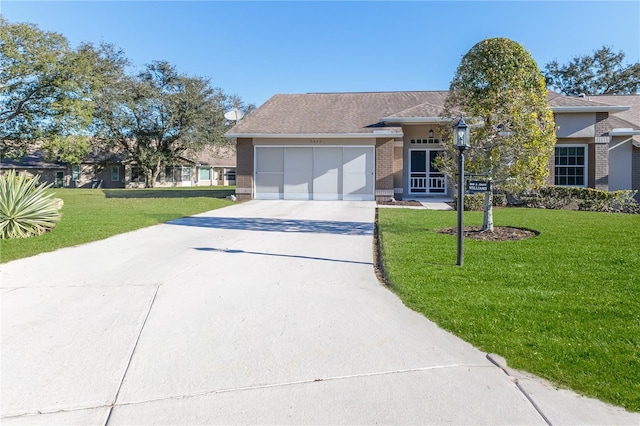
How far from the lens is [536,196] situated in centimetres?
1548

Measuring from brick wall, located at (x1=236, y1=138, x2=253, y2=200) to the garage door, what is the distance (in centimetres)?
32

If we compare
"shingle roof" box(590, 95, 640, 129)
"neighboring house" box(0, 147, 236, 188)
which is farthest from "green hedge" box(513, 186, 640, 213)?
"neighboring house" box(0, 147, 236, 188)

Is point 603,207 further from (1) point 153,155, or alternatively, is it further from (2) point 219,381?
(1) point 153,155

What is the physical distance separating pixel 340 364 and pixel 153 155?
4299 cm

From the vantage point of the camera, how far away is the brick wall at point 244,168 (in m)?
18.7

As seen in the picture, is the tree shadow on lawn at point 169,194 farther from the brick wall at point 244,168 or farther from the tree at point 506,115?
the tree at point 506,115

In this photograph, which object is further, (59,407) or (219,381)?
(219,381)

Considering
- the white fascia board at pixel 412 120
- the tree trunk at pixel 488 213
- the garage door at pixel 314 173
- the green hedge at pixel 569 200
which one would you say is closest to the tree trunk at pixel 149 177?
the garage door at pixel 314 173

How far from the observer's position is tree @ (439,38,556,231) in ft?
27.5

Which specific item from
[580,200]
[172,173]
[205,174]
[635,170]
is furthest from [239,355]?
[205,174]

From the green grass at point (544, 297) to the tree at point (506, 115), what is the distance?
156 cm

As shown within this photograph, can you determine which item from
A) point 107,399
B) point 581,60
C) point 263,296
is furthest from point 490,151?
point 581,60

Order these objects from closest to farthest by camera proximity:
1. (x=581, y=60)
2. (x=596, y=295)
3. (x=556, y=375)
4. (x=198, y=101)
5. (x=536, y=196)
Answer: (x=556, y=375) → (x=596, y=295) → (x=536, y=196) → (x=198, y=101) → (x=581, y=60)

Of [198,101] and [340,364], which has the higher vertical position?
[198,101]
